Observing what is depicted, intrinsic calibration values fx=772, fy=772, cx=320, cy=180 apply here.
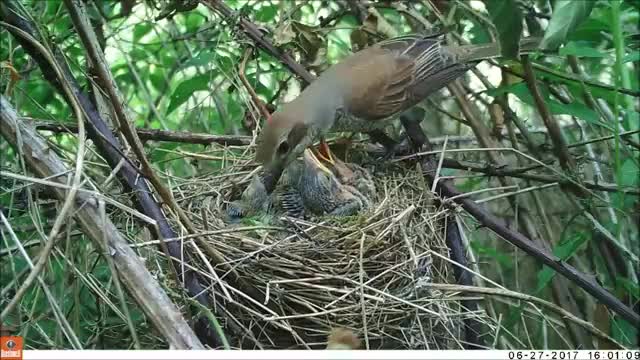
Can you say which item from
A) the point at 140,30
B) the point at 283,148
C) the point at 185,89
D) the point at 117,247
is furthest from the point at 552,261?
the point at 140,30

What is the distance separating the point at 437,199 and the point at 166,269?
0.99 m

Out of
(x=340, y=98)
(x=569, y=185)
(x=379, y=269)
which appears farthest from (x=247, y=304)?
(x=569, y=185)

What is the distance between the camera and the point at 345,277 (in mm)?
2303

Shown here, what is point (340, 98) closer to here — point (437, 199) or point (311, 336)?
point (437, 199)

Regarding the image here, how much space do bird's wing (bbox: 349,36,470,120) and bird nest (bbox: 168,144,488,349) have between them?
1.59 feet

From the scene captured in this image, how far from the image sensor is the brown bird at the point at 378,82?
2.92 m

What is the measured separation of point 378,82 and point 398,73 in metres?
0.11

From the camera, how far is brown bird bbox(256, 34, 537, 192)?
2.92 m

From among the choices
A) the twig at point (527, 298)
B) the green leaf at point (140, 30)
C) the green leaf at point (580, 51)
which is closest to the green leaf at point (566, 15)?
the twig at point (527, 298)

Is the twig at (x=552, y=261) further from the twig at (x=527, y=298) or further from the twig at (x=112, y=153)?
the twig at (x=112, y=153)

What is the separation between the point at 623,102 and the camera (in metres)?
2.75

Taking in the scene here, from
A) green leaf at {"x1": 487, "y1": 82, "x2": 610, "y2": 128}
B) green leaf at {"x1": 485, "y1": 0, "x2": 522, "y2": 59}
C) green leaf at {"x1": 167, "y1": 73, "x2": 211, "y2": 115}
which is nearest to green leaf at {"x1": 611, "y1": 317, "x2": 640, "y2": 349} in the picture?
green leaf at {"x1": 487, "y1": 82, "x2": 610, "y2": 128}

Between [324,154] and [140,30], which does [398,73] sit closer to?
[324,154]

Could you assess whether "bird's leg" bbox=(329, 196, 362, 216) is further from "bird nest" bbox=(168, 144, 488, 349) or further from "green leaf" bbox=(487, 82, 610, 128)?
"green leaf" bbox=(487, 82, 610, 128)
